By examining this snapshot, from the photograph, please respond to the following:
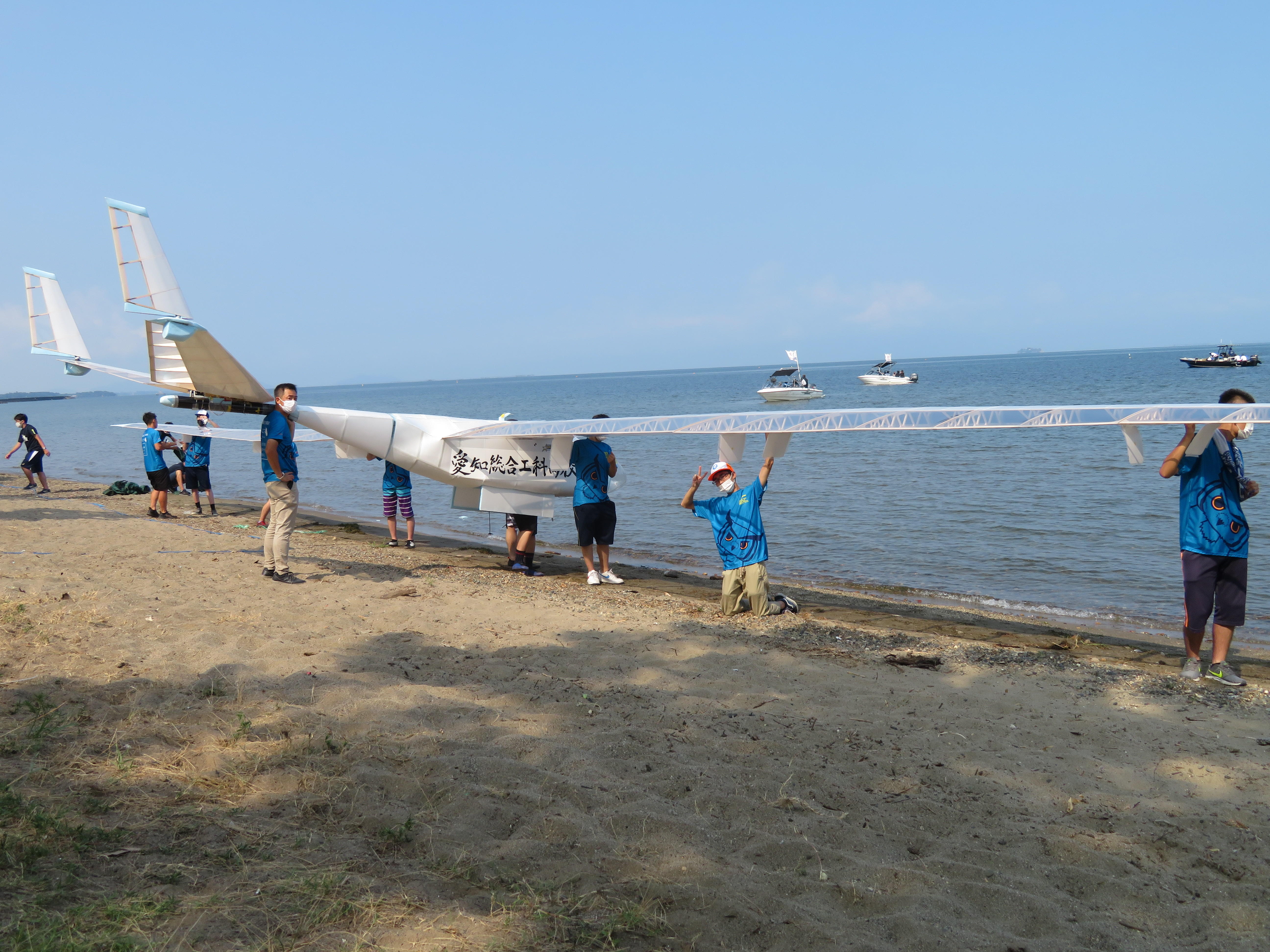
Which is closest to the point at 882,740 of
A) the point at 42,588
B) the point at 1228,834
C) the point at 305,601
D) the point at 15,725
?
the point at 1228,834

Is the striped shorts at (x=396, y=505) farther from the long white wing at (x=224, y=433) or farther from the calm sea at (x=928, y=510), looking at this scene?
the calm sea at (x=928, y=510)

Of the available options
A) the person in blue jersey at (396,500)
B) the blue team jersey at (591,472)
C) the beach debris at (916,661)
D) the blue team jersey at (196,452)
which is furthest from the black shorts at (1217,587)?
the blue team jersey at (196,452)

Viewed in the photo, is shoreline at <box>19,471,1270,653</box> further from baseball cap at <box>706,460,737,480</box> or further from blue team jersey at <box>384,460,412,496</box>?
baseball cap at <box>706,460,737,480</box>

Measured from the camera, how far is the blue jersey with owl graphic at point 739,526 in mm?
8430

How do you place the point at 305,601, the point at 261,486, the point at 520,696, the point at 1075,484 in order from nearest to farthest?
1. the point at 520,696
2. the point at 305,601
3. the point at 1075,484
4. the point at 261,486

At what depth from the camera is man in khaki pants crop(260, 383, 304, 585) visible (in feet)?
29.3

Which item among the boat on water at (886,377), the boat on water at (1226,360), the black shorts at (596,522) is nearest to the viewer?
the black shorts at (596,522)

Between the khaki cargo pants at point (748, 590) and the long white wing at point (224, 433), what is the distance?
6985 millimetres

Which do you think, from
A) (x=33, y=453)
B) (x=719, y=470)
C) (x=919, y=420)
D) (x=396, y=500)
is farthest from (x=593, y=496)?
(x=33, y=453)

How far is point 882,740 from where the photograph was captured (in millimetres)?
5156

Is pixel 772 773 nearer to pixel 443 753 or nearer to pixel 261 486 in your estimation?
pixel 443 753

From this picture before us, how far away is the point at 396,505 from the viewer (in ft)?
44.8

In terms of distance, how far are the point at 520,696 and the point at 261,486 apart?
22601mm

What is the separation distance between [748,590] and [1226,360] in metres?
84.8
